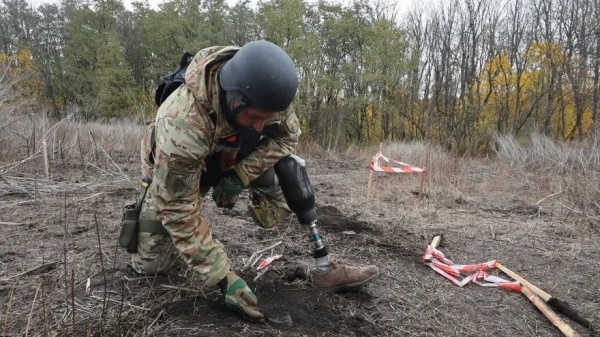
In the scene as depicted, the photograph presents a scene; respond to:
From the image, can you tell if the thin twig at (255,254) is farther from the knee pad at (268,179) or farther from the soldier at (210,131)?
the soldier at (210,131)

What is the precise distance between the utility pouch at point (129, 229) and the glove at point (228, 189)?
494 mm

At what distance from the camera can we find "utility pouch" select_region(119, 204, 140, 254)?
2355mm

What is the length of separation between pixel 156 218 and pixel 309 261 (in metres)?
1.06

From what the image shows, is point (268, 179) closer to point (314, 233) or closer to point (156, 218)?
point (314, 233)

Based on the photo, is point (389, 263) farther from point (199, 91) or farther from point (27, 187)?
point (27, 187)

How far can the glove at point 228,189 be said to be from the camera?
2483 mm

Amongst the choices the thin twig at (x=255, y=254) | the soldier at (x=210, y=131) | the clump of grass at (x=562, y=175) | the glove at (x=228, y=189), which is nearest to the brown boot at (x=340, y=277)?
the thin twig at (x=255, y=254)

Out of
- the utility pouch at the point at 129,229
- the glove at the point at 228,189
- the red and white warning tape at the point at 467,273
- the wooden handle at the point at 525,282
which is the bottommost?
the red and white warning tape at the point at 467,273

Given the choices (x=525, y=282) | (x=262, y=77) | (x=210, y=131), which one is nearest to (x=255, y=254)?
(x=210, y=131)

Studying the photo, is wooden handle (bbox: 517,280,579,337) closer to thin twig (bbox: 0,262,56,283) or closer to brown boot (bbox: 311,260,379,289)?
brown boot (bbox: 311,260,379,289)

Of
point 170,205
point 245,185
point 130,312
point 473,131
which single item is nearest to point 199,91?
point 170,205

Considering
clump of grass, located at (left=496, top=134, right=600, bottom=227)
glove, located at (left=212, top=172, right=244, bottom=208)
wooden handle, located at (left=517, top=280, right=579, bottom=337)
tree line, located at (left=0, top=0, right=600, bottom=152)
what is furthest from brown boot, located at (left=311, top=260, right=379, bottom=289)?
tree line, located at (left=0, top=0, right=600, bottom=152)

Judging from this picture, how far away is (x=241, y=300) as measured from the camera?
1.87m

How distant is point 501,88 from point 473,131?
2.43 metres
